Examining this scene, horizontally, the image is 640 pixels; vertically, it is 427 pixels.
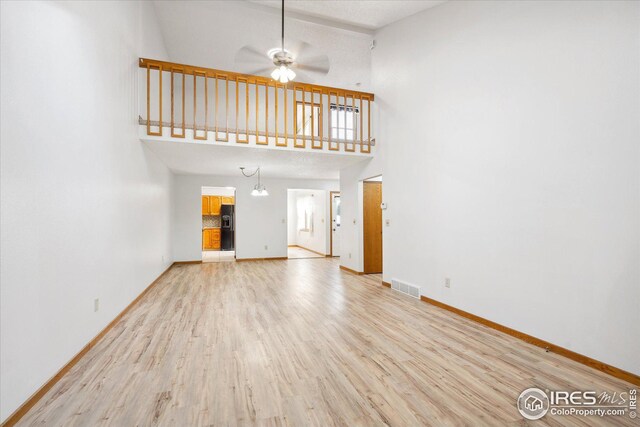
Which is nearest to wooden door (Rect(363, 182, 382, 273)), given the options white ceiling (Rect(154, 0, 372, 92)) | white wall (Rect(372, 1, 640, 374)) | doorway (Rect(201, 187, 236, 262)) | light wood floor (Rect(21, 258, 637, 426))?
white wall (Rect(372, 1, 640, 374))

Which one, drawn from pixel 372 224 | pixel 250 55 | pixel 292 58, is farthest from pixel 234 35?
pixel 372 224

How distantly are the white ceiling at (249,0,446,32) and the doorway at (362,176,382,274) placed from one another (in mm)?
2843

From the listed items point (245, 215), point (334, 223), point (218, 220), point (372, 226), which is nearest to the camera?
point (372, 226)

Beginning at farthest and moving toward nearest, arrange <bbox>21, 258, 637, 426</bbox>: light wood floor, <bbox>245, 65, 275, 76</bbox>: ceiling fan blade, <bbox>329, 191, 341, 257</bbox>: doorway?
<bbox>329, 191, 341, 257</bbox>: doorway < <bbox>245, 65, 275, 76</bbox>: ceiling fan blade < <bbox>21, 258, 637, 426</bbox>: light wood floor

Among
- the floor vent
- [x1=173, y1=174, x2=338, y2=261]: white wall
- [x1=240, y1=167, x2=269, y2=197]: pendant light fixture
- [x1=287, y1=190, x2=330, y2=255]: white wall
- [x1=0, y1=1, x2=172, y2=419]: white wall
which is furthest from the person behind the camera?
[x1=287, y1=190, x2=330, y2=255]: white wall

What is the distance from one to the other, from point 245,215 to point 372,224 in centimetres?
391

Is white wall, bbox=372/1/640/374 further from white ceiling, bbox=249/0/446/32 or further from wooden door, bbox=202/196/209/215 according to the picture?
wooden door, bbox=202/196/209/215

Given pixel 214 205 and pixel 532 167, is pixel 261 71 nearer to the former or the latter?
pixel 532 167

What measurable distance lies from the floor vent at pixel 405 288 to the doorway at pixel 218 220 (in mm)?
7552

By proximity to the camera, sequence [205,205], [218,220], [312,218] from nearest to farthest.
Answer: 1. [312,218]
2. [205,205]
3. [218,220]

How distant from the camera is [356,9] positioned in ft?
15.1

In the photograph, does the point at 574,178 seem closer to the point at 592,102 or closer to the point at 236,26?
the point at 592,102

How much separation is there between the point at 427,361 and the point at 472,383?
1.26ft

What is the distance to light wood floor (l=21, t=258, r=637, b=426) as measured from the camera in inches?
69.6
